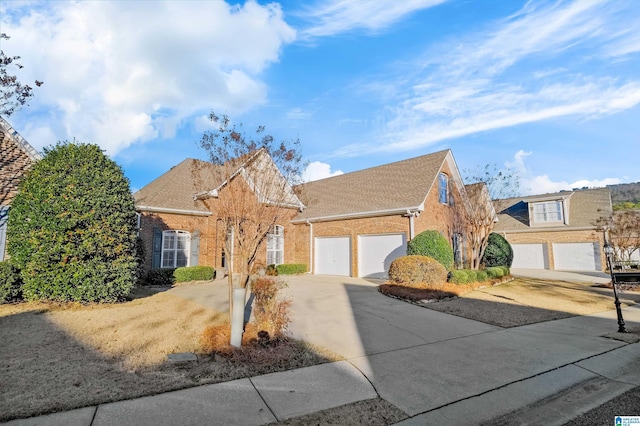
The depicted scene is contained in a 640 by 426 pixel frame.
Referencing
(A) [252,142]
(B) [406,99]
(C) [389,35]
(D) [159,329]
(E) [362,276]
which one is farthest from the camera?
(E) [362,276]

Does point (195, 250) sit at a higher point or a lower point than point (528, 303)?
higher

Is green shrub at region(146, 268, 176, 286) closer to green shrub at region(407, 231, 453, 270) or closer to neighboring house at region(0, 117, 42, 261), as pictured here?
neighboring house at region(0, 117, 42, 261)

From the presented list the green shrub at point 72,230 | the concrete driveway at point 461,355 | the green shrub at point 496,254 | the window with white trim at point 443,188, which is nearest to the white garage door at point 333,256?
the window with white trim at point 443,188

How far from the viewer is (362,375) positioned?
15.8 feet

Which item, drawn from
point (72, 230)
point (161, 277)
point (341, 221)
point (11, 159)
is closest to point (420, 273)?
point (341, 221)

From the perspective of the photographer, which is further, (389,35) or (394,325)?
(389,35)

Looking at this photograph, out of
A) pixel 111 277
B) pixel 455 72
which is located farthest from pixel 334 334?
pixel 455 72

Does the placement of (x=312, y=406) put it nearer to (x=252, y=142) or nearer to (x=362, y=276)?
(x=252, y=142)

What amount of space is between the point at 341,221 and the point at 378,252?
2.94 meters

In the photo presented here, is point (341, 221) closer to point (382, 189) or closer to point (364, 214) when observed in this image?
point (364, 214)

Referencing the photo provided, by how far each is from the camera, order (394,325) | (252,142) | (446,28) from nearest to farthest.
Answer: (252,142) → (394,325) → (446,28)

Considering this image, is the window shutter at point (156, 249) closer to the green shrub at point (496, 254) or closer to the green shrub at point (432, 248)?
the green shrub at point (432, 248)

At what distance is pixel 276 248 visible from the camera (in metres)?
19.8

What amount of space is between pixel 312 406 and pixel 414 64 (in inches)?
441
